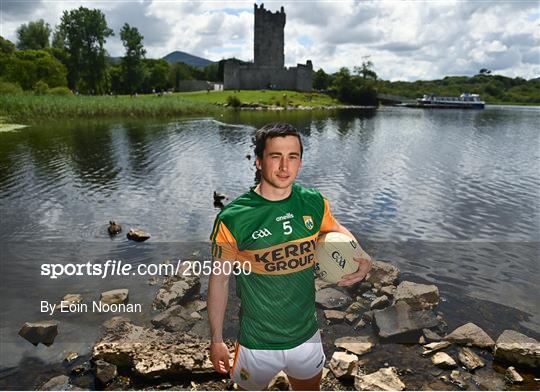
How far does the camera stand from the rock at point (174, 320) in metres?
8.84

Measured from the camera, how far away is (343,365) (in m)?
6.96

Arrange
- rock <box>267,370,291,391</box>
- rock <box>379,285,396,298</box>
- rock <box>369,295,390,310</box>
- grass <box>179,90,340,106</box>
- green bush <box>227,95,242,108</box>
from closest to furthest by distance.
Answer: rock <box>267,370,291,391</box>, rock <box>369,295,390,310</box>, rock <box>379,285,396,298</box>, green bush <box>227,95,242,108</box>, grass <box>179,90,340,106</box>

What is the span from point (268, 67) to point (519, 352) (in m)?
128

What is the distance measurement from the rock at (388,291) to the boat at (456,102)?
133468 mm

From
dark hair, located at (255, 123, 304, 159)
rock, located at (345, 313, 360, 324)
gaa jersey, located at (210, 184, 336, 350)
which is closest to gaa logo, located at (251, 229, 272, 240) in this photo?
gaa jersey, located at (210, 184, 336, 350)

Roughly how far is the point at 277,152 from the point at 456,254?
463 inches

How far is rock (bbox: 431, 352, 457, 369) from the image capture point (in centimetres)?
744

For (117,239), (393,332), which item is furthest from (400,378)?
(117,239)

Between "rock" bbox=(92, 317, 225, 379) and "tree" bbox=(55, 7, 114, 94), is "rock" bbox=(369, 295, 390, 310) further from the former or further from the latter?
"tree" bbox=(55, 7, 114, 94)

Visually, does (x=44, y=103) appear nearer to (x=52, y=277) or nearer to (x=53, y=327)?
(x=52, y=277)

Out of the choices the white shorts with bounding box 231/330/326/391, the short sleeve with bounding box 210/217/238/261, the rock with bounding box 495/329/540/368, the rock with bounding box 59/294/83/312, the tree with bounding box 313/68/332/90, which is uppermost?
the tree with bounding box 313/68/332/90

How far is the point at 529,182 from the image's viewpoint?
2414 centimetres

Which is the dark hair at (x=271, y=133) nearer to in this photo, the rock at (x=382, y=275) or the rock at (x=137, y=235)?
the rock at (x=382, y=275)

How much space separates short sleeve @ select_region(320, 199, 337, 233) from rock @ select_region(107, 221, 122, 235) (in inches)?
500
